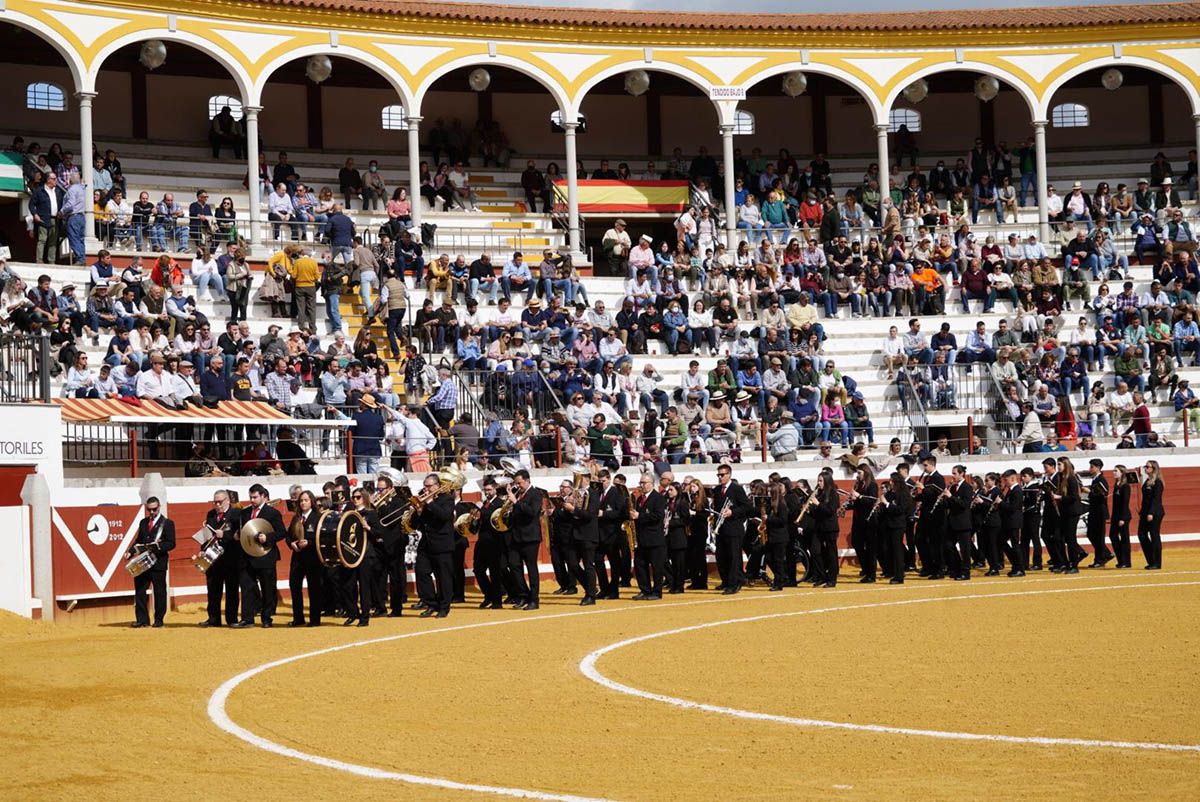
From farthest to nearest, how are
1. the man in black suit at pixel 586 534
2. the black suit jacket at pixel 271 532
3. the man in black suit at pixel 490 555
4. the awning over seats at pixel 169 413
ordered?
the awning over seats at pixel 169 413
the man in black suit at pixel 586 534
the man in black suit at pixel 490 555
the black suit jacket at pixel 271 532

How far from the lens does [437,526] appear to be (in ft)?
64.1

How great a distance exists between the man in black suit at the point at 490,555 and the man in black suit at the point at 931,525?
6363mm

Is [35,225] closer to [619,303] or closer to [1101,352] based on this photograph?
[619,303]

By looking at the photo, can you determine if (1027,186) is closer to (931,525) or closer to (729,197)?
(729,197)

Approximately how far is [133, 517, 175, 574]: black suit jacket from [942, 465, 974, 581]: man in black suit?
406 inches

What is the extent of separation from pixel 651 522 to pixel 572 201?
14969mm

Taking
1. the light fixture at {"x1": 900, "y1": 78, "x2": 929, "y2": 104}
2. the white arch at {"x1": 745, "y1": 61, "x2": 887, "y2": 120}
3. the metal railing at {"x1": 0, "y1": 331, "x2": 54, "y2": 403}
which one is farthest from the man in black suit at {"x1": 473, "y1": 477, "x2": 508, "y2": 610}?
the light fixture at {"x1": 900, "y1": 78, "x2": 929, "y2": 104}

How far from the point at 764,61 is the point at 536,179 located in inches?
217

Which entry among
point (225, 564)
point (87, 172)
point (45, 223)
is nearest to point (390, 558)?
point (225, 564)

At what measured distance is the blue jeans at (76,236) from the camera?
29.0 m

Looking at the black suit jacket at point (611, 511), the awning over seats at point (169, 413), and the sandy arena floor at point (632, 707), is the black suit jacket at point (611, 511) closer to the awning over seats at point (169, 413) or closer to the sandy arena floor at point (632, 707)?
the sandy arena floor at point (632, 707)

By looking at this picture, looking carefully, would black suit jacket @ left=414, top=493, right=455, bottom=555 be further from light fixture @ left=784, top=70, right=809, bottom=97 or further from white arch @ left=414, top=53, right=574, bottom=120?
light fixture @ left=784, top=70, right=809, bottom=97

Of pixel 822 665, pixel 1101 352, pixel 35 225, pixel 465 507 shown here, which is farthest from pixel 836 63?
pixel 822 665

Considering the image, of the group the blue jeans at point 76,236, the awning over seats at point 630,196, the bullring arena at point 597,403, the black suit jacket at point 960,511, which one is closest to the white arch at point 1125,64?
the bullring arena at point 597,403
